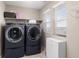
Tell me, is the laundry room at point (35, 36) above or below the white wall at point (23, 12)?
below

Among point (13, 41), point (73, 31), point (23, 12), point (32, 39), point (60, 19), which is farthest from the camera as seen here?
point (23, 12)

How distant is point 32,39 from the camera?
383 centimetres

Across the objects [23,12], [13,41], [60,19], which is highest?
[23,12]

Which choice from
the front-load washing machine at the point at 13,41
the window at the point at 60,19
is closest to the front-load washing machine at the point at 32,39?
the front-load washing machine at the point at 13,41

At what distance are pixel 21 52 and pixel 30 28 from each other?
0.89m

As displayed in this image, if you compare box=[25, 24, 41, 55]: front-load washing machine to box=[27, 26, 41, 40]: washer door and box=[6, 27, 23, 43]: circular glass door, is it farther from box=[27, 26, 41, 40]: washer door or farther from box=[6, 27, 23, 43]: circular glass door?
box=[6, 27, 23, 43]: circular glass door

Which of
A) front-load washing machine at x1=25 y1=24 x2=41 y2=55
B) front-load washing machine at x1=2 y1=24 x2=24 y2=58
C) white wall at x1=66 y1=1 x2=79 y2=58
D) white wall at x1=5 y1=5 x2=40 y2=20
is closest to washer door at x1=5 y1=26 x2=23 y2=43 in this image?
front-load washing machine at x1=2 y1=24 x2=24 y2=58

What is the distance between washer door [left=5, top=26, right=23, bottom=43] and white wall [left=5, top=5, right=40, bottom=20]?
3.89 feet

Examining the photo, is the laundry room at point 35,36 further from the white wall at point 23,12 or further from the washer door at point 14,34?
the white wall at point 23,12

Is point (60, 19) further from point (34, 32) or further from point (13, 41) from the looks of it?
point (13, 41)

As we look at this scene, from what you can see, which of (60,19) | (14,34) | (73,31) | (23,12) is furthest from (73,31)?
(23,12)

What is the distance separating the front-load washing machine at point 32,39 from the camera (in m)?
3.78

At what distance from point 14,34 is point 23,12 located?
5.35ft


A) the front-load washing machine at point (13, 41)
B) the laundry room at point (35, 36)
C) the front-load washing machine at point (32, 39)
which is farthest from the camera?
the front-load washing machine at point (32, 39)
